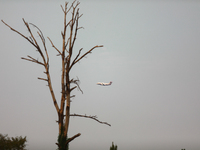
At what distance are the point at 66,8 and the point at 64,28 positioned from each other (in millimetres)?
846

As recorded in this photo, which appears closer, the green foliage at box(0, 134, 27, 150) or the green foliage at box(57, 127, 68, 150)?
the green foliage at box(57, 127, 68, 150)

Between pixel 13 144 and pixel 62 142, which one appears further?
pixel 13 144

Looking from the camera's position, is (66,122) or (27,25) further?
(27,25)

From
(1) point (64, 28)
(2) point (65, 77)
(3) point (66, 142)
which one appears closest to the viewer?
(3) point (66, 142)

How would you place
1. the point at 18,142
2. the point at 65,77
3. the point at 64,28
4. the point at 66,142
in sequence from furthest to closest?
the point at 18,142
the point at 64,28
the point at 65,77
the point at 66,142

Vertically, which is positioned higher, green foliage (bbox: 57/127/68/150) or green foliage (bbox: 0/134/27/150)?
green foliage (bbox: 0/134/27/150)

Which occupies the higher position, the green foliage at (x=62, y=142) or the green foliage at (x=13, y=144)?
the green foliage at (x=13, y=144)

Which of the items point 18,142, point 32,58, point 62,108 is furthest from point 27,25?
point 18,142

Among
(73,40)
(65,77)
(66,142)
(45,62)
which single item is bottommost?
(66,142)

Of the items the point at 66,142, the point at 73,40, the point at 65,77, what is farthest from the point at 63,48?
the point at 66,142

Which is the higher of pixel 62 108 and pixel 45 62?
pixel 45 62

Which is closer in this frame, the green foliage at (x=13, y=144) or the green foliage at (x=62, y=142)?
the green foliage at (x=62, y=142)

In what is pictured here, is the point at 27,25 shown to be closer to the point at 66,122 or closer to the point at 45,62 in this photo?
the point at 45,62

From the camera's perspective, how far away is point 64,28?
922 cm
